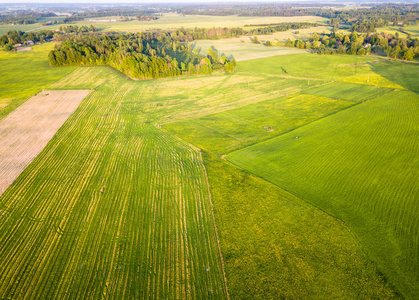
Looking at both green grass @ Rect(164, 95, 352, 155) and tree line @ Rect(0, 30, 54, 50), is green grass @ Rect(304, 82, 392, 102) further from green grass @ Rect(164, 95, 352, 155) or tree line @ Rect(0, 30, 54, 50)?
Answer: tree line @ Rect(0, 30, 54, 50)

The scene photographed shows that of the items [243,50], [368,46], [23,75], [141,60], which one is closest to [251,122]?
[141,60]

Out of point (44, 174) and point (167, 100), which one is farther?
point (167, 100)

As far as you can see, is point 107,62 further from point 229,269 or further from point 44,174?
point 229,269

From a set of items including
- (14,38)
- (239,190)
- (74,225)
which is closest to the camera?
(74,225)

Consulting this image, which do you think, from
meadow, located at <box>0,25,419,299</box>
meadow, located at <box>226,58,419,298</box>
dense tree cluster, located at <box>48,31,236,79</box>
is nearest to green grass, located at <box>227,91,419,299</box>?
meadow, located at <box>226,58,419,298</box>

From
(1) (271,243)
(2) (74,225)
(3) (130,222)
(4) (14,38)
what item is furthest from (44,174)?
(4) (14,38)

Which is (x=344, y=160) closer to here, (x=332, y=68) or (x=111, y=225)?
(x=111, y=225)

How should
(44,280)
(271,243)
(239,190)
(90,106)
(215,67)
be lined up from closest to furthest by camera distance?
1. (44,280)
2. (271,243)
3. (239,190)
4. (90,106)
5. (215,67)
